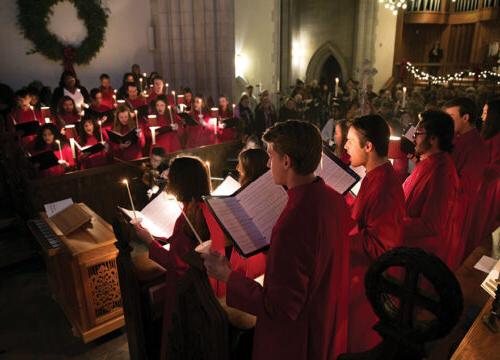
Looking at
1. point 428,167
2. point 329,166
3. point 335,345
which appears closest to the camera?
point 335,345

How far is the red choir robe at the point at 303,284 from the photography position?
134 centimetres

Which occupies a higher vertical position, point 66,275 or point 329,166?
point 329,166

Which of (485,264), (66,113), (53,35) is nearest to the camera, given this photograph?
(485,264)

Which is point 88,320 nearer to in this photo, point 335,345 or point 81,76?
point 335,345

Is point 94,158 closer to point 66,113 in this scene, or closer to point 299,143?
point 66,113

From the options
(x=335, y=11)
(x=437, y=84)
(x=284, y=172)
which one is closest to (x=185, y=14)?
(x=335, y=11)

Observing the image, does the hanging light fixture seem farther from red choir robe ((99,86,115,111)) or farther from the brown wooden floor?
the brown wooden floor

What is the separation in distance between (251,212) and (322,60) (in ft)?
42.7

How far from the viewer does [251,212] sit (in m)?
1.69

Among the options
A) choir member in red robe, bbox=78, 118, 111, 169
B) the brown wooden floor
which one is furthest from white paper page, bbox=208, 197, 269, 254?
choir member in red robe, bbox=78, 118, 111, 169

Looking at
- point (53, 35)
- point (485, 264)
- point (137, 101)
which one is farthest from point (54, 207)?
point (53, 35)

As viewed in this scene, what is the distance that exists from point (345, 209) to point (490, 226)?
295cm

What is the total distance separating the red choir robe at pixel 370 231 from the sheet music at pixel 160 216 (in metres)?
1.15

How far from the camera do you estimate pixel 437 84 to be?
12539 millimetres
